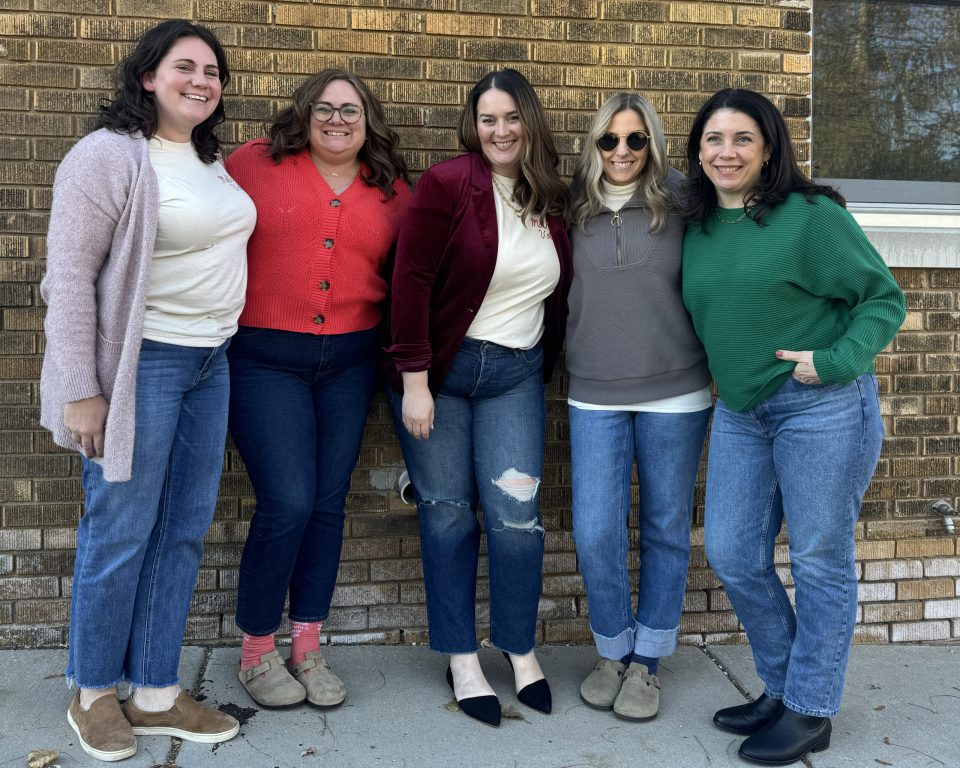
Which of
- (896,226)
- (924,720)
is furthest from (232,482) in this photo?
(896,226)

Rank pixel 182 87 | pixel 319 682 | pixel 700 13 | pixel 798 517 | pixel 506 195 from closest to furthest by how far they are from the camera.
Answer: pixel 182 87
pixel 798 517
pixel 506 195
pixel 319 682
pixel 700 13

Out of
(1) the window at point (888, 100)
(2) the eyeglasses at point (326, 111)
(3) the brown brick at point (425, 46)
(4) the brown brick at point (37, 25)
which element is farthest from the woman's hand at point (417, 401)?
(1) the window at point (888, 100)

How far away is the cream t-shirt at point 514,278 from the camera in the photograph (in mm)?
2926

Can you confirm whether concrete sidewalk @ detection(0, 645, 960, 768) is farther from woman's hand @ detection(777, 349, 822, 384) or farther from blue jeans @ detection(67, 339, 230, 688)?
woman's hand @ detection(777, 349, 822, 384)

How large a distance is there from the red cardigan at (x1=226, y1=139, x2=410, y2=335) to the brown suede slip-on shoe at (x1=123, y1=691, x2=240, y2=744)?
124 cm

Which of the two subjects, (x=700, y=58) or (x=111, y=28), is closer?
(x=111, y=28)

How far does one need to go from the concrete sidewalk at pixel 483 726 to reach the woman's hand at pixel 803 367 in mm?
1204

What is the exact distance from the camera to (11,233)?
329cm

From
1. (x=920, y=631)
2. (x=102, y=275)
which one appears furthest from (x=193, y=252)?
(x=920, y=631)

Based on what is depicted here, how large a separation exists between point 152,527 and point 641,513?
160cm

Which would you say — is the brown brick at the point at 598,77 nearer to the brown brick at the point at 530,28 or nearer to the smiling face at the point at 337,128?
the brown brick at the point at 530,28

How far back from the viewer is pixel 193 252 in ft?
8.68

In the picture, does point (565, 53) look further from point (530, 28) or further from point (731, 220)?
point (731, 220)

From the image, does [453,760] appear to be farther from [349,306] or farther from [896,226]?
[896,226]
